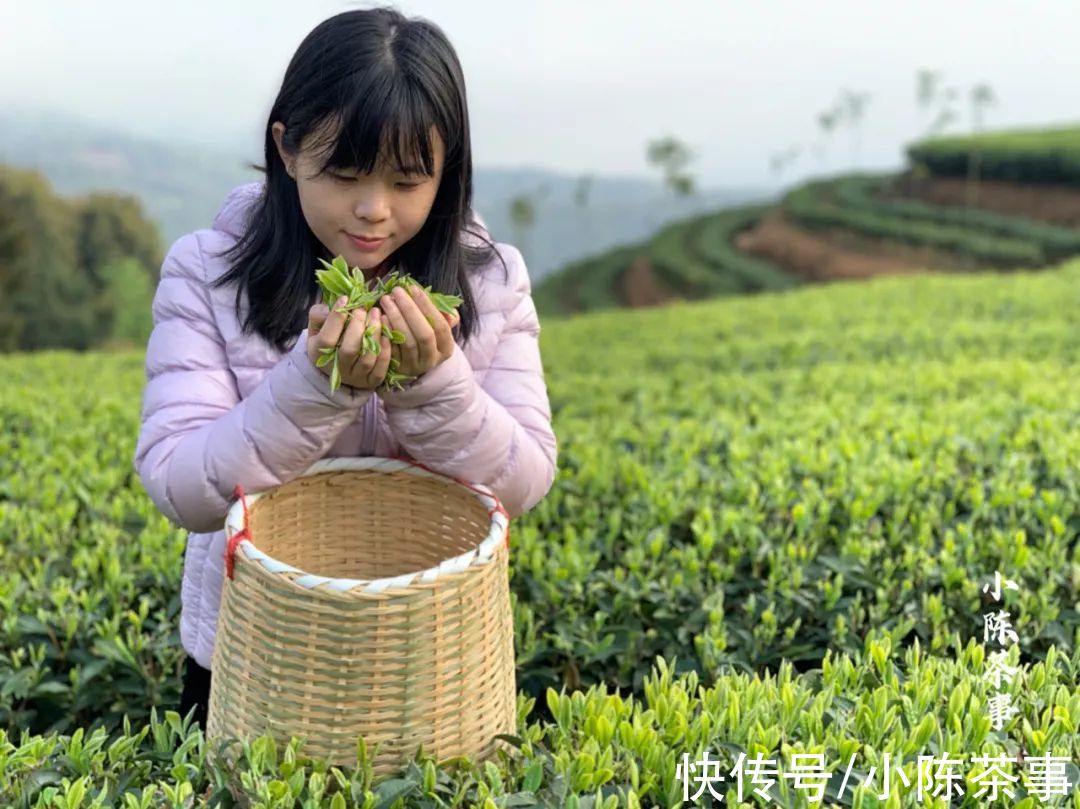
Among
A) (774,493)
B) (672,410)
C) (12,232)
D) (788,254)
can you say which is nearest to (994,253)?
(788,254)

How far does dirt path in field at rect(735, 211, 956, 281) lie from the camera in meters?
21.0

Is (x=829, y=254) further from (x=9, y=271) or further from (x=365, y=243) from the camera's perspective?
(x=365, y=243)

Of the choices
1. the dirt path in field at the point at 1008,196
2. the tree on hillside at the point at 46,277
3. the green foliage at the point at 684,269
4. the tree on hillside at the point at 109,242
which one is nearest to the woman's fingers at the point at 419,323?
the green foliage at the point at 684,269

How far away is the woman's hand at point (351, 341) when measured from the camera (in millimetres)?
1413

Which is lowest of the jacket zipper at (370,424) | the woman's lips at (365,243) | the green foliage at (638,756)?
the green foliage at (638,756)

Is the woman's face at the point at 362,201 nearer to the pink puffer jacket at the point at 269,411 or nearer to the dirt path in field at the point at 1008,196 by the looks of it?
the pink puffer jacket at the point at 269,411

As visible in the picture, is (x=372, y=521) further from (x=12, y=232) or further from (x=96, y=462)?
(x=12, y=232)

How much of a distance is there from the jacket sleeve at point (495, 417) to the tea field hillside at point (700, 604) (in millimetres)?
427

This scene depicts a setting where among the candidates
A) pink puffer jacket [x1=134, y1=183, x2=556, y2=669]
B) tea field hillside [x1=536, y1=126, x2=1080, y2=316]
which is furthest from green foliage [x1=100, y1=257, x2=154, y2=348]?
pink puffer jacket [x1=134, y1=183, x2=556, y2=669]

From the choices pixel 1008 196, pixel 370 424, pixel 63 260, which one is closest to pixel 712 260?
pixel 1008 196

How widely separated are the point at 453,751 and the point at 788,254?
23.7m

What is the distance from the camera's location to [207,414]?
175 cm

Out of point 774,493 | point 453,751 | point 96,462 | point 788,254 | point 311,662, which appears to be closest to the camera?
point 311,662

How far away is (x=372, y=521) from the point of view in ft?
6.25
